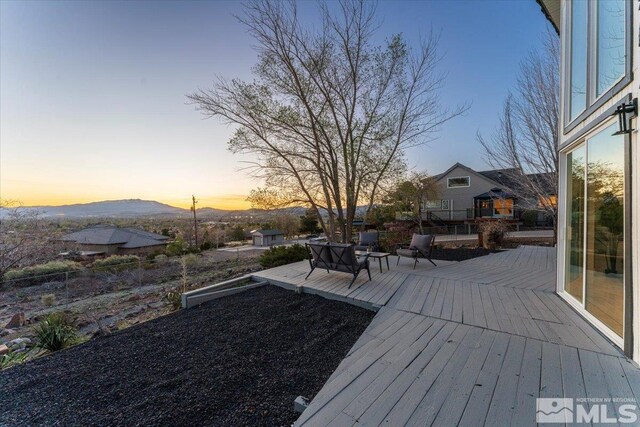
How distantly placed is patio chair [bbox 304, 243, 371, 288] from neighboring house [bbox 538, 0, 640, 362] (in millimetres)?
3016

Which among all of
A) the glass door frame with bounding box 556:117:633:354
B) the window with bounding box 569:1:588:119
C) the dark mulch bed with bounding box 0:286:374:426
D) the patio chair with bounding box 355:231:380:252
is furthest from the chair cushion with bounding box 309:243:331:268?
the window with bounding box 569:1:588:119

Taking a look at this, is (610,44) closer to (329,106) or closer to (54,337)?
(329,106)

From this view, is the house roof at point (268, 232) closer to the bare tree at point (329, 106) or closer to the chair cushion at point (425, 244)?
the bare tree at point (329, 106)

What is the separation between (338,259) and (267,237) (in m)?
22.7

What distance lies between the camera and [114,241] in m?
23.3

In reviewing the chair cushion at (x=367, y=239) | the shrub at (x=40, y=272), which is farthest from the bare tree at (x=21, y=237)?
the chair cushion at (x=367, y=239)

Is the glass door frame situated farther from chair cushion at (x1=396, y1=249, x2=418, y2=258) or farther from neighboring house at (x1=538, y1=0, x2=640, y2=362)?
chair cushion at (x1=396, y1=249, x2=418, y2=258)

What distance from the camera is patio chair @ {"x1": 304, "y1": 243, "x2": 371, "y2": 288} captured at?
15.8 ft

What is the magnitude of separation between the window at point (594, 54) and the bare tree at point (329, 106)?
488 cm

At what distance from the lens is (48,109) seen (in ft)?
23.4

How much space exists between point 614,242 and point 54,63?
11.2m

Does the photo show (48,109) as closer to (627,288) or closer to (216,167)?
(216,167)

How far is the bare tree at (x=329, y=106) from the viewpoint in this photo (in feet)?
24.7

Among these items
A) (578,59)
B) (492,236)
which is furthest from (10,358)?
(492,236)
